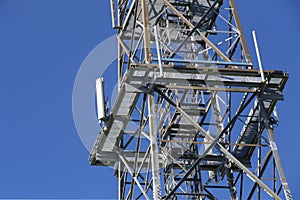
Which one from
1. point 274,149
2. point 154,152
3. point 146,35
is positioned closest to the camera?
point 154,152

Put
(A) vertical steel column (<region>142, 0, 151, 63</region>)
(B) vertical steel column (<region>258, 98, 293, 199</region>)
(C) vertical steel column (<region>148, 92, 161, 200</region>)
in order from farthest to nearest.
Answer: (A) vertical steel column (<region>142, 0, 151, 63</region>), (B) vertical steel column (<region>258, 98, 293, 199</region>), (C) vertical steel column (<region>148, 92, 161, 200</region>)

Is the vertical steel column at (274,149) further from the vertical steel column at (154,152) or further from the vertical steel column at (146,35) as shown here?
the vertical steel column at (146,35)

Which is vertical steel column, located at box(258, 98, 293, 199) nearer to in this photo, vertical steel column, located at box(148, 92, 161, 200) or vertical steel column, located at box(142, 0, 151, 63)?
vertical steel column, located at box(148, 92, 161, 200)

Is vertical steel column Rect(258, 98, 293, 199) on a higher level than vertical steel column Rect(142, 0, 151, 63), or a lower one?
lower

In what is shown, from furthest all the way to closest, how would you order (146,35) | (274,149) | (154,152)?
(146,35), (274,149), (154,152)

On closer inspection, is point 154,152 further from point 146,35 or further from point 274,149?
point 146,35

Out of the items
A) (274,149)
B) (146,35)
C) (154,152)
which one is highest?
(146,35)

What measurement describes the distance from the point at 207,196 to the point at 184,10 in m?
8.17

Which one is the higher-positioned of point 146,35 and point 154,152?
point 146,35

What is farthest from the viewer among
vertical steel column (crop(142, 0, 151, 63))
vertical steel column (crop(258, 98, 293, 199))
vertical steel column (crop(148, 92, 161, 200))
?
vertical steel column (crop(142, 0, 151, 63))

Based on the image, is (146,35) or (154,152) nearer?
(154,152)

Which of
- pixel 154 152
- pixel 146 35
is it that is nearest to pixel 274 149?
pixel 154 152

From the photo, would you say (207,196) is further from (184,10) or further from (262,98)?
(184,10)

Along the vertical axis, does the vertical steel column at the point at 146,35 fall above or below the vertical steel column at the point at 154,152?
above
